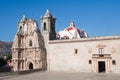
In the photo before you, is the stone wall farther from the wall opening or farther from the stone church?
A: the wall opening

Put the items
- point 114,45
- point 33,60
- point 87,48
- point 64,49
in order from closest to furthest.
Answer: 1. point 114,45
2. point 87,48
3. point 64,49
4. point 33,60

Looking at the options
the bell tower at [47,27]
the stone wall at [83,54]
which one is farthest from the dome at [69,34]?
the stone wall at [83,54]

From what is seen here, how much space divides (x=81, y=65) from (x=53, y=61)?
5.37m

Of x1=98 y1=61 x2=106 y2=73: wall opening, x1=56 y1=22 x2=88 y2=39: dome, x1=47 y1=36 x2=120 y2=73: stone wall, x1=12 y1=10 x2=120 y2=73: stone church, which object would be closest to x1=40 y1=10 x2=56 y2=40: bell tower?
x1=12 y1=10 x2=120 y2=73: stone church

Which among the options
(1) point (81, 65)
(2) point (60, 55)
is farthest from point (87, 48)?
(2) point (60, 55)

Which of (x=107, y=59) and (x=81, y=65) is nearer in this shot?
(x=107, y=59)

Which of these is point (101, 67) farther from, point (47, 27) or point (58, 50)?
point (47, 27)

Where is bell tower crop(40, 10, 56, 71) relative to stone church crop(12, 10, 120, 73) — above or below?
above

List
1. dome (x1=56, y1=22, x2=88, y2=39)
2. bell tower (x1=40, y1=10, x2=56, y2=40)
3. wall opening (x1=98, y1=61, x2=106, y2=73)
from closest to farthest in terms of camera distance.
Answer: wall opening (x1=98, y1=61, x2=106, y2=73) → bell tower (x1=40, y1=10, x2=56, y2=40) → dome (x1=56, y1=22, x2=88, y2=39)

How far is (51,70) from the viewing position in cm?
3250

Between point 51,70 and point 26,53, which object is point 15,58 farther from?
point 51,70

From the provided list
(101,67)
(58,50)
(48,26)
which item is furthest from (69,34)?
(101,67)

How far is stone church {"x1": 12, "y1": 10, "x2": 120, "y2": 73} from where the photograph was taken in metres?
27.8

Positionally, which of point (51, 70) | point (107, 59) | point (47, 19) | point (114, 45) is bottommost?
point (51, 70)
